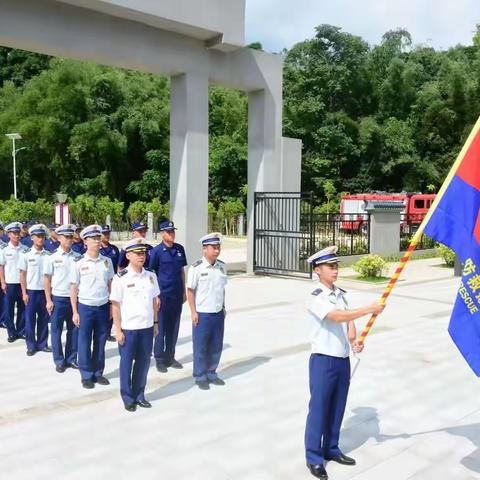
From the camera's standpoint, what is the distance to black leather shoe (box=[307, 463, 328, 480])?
13.3 feet

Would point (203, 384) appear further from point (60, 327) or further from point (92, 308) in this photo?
point (60, 327)

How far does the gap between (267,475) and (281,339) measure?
4.21 m

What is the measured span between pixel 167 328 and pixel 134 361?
4.27ft

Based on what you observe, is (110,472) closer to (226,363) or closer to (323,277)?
(323,277)

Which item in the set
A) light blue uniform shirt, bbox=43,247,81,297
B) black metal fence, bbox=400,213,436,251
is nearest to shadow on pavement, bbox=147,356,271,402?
light blue uniform shirt, bbox=43,247,81,297

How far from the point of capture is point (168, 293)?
661 centimetres

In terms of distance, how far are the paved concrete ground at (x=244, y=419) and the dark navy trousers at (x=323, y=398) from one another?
23cm

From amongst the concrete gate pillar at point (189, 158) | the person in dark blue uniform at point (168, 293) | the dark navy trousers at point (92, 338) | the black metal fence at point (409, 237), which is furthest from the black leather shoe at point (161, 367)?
the black metal fence at point (409, 237)

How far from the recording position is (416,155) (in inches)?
1538

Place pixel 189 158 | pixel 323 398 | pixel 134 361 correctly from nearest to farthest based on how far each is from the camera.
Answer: pixel 323 398 → pixel 134 361 → pixel 189 158

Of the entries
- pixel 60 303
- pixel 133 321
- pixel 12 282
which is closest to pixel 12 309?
pixel 12 282

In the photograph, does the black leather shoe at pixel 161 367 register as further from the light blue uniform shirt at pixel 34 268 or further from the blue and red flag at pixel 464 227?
the blue and red flag at pixel 464 227

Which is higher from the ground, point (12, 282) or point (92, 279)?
point (92, 279)

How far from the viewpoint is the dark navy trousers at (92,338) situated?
5934mm
